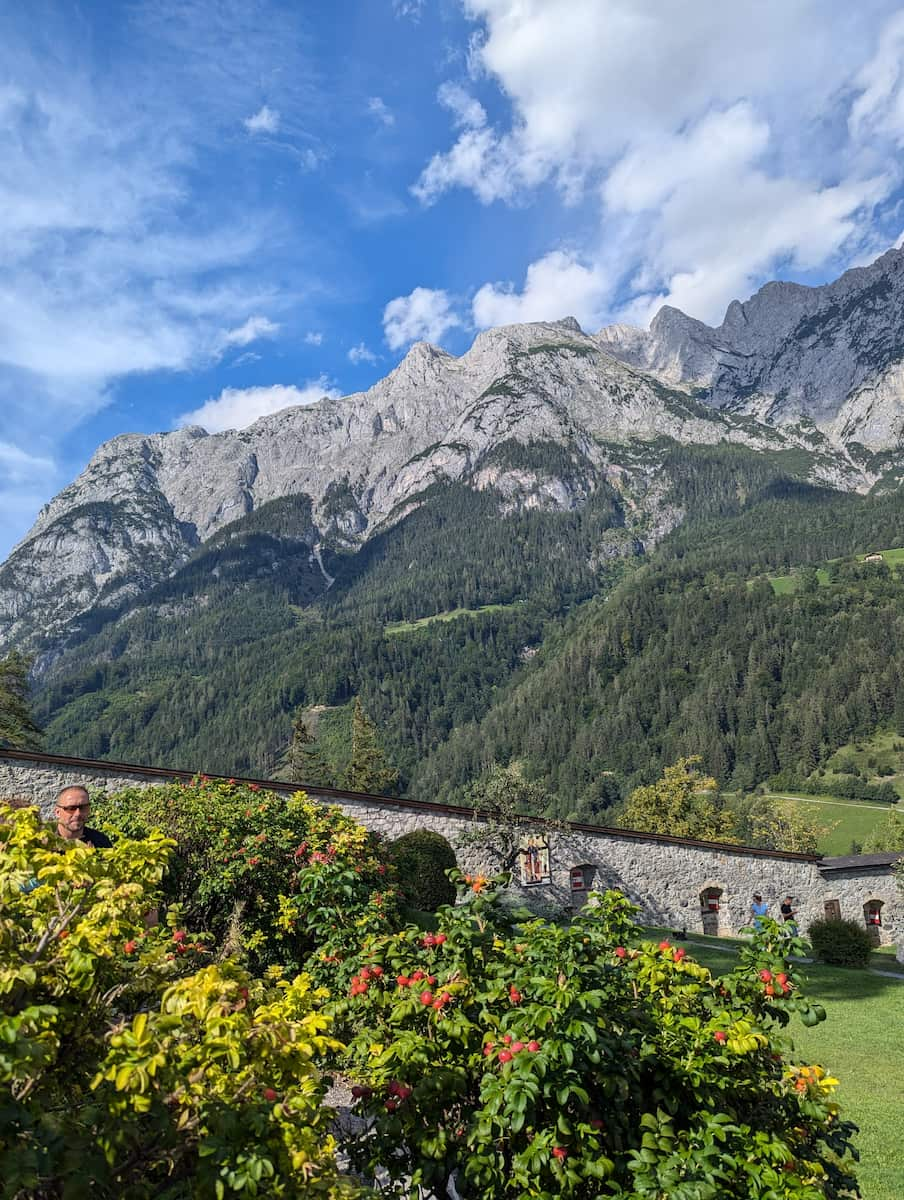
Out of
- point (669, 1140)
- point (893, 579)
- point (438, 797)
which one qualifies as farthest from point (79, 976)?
point (893, 579)

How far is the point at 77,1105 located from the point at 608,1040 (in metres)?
2.44

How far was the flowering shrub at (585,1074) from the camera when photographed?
10.8ft

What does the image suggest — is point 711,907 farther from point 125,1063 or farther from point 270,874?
point 125,1063

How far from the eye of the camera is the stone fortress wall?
17.4m

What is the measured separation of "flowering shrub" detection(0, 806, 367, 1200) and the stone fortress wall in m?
15.1

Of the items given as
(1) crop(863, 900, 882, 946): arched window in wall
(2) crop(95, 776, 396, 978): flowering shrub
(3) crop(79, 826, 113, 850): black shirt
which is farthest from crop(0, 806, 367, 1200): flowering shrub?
(1) crop(863, 900, 882, 946): arched window in wall

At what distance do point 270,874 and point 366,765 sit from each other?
43.2 metres

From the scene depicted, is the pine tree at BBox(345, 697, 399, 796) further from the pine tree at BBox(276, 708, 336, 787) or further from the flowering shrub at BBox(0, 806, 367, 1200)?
the flowering shrub at BBox(0, 806, 367, 1200)

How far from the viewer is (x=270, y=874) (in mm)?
10797

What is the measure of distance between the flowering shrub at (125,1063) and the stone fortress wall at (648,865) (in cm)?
1505

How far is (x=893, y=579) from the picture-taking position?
141m

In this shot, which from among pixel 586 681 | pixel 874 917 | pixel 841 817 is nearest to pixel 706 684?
pixel 586 681

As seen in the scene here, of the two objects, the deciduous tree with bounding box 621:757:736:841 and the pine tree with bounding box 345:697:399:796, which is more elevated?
the pine tree with bounding box 345:697:399:796

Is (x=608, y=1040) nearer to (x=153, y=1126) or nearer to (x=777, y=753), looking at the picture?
(x=153, y=1126)
